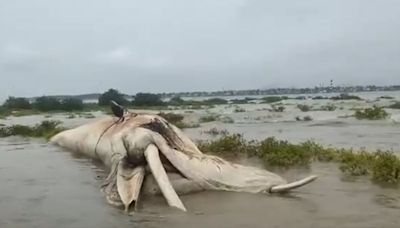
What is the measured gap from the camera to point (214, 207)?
7715 mm

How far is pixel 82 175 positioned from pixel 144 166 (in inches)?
107

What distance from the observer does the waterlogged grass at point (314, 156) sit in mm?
9602

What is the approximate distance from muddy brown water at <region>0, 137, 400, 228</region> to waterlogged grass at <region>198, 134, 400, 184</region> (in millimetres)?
332

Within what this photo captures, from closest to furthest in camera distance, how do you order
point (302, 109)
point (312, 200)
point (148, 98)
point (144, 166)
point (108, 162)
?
point (312, 200) → point (144, 166) → point (108, 162) → point (302, 109) → point (148, 98)

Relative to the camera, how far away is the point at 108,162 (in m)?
A: 10.9

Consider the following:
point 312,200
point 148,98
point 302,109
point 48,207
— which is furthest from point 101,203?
point 148,98

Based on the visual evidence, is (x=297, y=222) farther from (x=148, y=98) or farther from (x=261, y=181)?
(x=148, y=98)

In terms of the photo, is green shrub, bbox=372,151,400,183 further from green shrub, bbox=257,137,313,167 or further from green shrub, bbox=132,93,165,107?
green shrub, bbox=132,93,165,107

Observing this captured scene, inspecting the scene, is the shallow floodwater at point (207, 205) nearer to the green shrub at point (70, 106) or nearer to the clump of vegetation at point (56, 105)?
the clump of vegetation at point (56, 105)

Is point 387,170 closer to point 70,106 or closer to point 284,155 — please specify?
point 284,155

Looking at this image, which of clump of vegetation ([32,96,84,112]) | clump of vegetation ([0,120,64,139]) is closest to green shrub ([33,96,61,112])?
clump of vegetation ([32,96,84,112])

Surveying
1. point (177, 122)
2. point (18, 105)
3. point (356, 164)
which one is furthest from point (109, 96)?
point (356, 164)

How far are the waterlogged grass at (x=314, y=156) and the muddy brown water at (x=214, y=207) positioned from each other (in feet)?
1.09

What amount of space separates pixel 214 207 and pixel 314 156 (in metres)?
5.00
